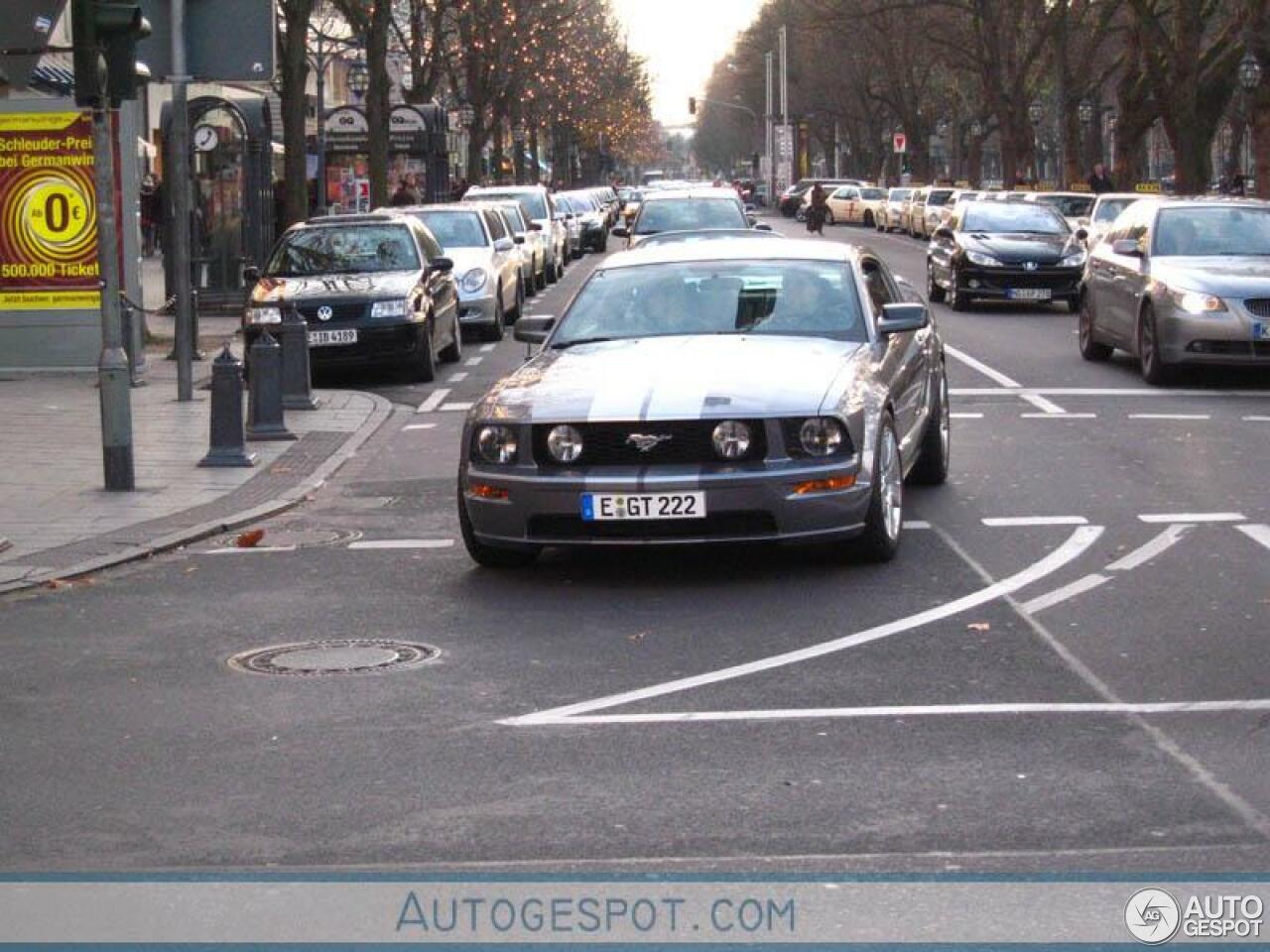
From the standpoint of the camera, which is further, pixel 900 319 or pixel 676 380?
pixel 900 319

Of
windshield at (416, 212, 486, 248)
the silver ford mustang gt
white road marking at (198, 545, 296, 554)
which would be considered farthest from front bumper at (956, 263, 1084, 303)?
white road marking at (198, 545, 296, 554)

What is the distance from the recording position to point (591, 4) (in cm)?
8512

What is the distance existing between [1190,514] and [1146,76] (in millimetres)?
41463

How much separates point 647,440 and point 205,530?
3.29m

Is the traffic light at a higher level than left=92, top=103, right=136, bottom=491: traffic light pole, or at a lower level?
higher

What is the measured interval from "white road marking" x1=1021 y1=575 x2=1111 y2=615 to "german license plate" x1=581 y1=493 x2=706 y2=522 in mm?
1452

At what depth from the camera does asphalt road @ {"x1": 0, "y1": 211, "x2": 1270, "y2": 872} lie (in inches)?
232

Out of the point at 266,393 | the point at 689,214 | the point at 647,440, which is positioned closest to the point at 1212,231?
the point at 266,393

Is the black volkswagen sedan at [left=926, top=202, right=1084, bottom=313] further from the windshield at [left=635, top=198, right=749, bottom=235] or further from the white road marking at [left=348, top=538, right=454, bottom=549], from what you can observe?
the white road marking at [left=348, top=538, right=454, bottom=549]

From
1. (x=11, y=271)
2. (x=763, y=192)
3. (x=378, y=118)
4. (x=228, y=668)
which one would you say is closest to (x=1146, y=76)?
(x=378, y=118)

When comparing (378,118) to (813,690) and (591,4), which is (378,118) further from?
(591,4)

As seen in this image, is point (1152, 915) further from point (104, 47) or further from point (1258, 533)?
point (104, 47)

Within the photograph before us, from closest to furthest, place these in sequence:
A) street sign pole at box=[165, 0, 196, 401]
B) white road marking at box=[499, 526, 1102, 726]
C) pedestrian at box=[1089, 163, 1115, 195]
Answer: white road marking at box=[499, 526, 1102, 726] → street sign pole at box=[165, 0, 196, 401] → pedestrian at box=[1089, 163, 1115, 195]

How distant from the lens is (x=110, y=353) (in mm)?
13383
